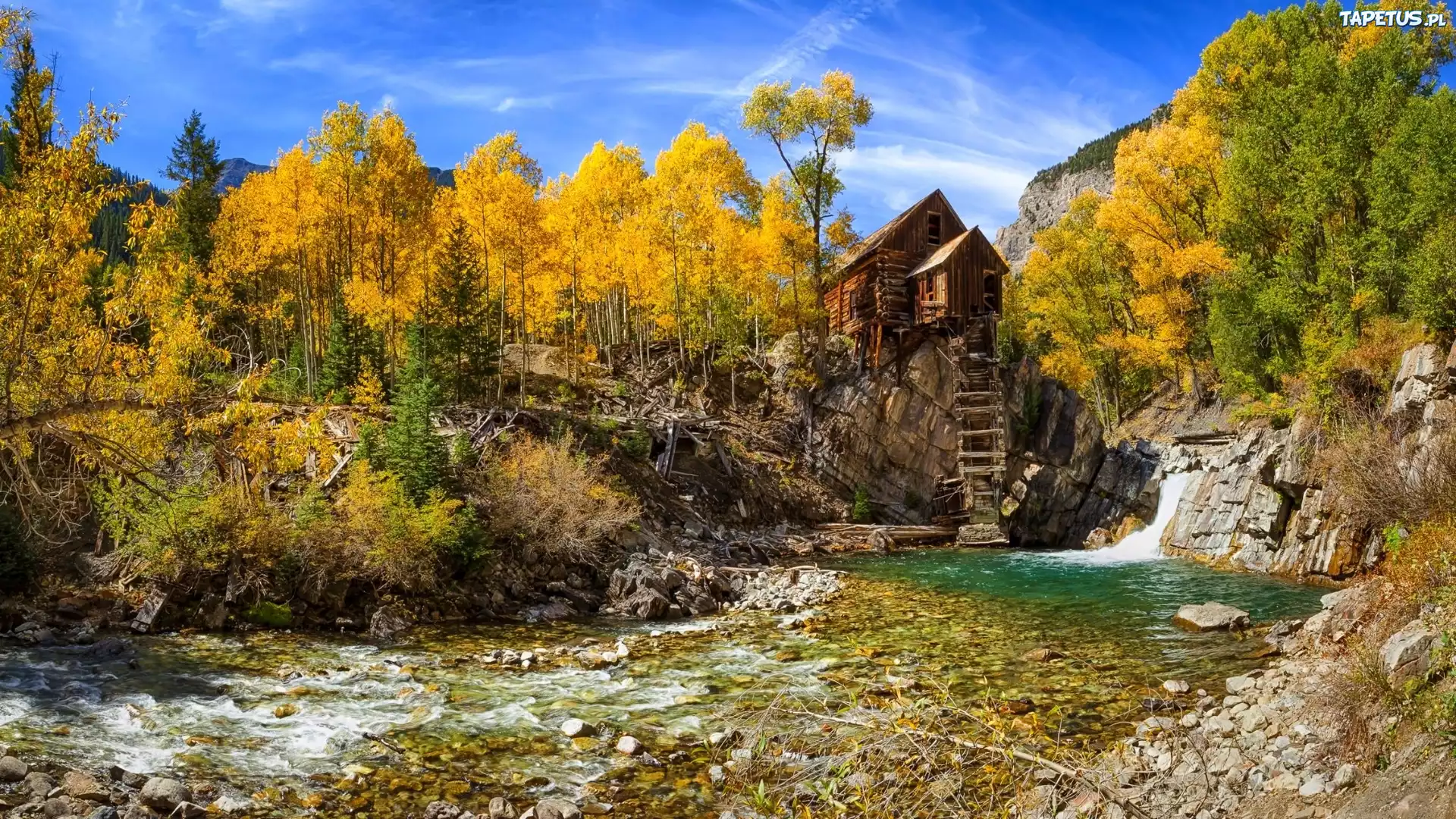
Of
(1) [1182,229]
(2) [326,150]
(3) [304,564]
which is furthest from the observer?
(1) [1182,229]

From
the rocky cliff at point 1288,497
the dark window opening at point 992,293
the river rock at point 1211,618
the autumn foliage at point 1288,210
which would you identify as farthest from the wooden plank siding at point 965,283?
the river rock at point 1211,618

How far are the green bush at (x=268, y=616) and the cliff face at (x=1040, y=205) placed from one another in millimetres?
154189

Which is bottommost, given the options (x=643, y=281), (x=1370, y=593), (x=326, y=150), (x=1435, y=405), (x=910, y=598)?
(x=910, y=598)

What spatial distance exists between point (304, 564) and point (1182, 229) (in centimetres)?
3672

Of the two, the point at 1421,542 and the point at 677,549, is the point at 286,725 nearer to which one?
the point at 677,549

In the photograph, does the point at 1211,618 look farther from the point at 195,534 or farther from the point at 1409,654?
the point at 195,534

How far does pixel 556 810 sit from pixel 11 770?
5.30 meters

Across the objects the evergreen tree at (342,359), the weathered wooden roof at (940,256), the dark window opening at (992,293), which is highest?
the weathered wooden roof at (940,256)

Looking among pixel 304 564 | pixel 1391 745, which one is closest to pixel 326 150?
pixel 304 564

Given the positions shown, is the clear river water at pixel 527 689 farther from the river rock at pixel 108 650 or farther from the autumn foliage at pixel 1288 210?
the autumn foliage at pixel 1288 210

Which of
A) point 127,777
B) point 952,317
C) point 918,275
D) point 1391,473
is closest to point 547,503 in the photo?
point 127,777

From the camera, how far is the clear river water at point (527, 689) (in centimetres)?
855

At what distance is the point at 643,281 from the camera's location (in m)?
35.9

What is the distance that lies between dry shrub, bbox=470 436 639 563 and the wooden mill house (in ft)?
60.5
